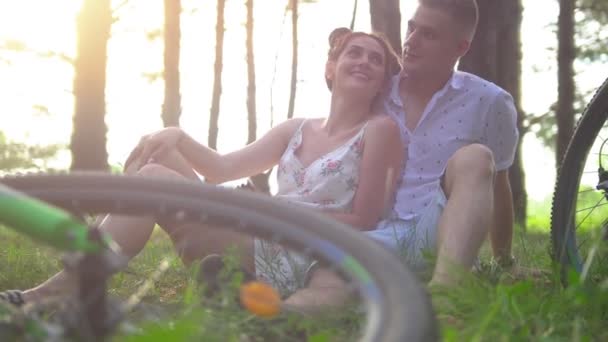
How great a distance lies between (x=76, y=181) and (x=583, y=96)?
963 cm

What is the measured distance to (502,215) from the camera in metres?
3.04

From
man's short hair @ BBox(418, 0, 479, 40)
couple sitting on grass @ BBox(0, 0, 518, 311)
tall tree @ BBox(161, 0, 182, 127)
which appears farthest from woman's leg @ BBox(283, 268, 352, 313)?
tall tree @ BBox(161, 0, 182, 127)

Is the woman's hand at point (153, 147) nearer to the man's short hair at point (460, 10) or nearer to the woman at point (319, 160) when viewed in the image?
the woman at point (319, 160)

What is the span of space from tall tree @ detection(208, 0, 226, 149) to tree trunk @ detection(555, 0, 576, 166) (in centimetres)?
418

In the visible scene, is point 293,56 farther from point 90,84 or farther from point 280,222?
point 280,222

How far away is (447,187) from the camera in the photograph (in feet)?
8.61

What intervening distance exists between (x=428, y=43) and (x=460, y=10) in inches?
9.0

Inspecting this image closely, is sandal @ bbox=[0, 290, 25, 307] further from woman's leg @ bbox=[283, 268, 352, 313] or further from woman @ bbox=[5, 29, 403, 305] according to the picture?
woman's leg @ bbox=[283, 268, 352, 313]

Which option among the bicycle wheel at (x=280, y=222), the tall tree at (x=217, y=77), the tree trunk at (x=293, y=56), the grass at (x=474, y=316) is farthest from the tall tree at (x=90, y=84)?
the bicycle wheel at (x=280, y=222)

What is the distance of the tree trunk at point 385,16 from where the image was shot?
16.3ft

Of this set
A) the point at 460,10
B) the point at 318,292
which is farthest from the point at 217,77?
the point at 318,292

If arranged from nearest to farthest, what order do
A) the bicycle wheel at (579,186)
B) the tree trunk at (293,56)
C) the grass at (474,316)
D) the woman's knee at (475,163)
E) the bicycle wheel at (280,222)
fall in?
the bicycle wheel at (280,222) → the grass at (474,316) → the bicycle wheel at (579,186) → the woman's knee at (475,163) → the tree trunk at (293,56)

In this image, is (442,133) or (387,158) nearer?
(387,158)

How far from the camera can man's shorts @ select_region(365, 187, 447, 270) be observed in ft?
8.36
